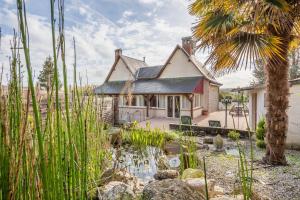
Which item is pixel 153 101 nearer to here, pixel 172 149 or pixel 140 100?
pixel 140 100

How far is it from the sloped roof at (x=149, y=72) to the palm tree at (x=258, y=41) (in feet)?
45.6

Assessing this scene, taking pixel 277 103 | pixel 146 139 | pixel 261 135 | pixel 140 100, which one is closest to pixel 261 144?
pixel 261 135

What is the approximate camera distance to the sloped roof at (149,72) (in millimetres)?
18906

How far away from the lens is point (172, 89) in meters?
15.5

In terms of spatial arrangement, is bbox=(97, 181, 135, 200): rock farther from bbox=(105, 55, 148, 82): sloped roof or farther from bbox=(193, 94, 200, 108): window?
bbox=(105, 55, 148, 82): sloped roof

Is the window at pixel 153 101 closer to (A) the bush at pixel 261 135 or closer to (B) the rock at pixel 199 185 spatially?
(A) the bush at pixel 261 135

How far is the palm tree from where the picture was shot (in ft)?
13.5

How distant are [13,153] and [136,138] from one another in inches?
227

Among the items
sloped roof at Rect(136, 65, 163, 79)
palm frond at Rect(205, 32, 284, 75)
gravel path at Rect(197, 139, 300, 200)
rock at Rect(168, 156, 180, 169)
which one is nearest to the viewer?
gravel path at Rect(197, 139, 300, 200)

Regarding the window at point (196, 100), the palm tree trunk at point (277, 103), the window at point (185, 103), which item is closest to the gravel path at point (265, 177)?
the palm tree trunk at point (277, 103)

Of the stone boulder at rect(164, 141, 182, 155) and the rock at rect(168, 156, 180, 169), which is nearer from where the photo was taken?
the rock at rect(168, 156, 180, 169)

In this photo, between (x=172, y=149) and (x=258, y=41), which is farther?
(x=172, y=149)

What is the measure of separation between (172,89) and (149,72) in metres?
4.67

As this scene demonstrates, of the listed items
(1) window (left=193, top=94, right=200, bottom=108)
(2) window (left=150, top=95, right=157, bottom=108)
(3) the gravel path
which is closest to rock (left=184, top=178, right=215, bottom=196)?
(3) the gravel path
